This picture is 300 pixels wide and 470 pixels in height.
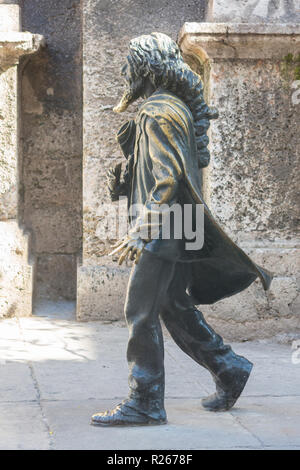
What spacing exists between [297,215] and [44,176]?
239 centimetres

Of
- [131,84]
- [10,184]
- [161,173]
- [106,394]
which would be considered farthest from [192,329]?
[10,184]

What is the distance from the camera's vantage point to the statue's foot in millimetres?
3674

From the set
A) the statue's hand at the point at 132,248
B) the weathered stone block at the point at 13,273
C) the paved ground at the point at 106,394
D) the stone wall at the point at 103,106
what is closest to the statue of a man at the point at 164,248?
the statue's hand at the point at 132,248

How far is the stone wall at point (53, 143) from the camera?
695cm

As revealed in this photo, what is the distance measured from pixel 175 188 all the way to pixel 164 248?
0.30 m

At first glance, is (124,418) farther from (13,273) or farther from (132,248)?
(13,273)

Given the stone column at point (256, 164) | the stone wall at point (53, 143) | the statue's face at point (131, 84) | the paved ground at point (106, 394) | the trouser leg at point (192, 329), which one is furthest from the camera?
the stone wall at point (53, 143)

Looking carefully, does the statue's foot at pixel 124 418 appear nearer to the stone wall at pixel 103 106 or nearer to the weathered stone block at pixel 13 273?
the stone wall at pixel 103 106

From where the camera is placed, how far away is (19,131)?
6730 millimetres

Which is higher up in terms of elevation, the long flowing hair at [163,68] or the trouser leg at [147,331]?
the long flowing hair at [163,68]

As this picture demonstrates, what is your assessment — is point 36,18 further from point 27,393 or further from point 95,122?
point 27,393
